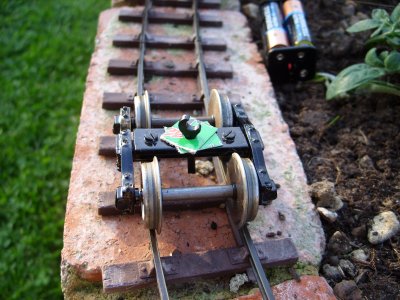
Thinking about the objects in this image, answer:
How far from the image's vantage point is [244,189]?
8.56 ft

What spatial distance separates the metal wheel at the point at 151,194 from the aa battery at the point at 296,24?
241cm

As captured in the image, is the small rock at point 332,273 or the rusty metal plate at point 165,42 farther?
the rusty metal plate at point 165,42

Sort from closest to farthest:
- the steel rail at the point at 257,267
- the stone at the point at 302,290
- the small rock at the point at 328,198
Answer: the steel rail at the point at 257,267
the stone at the point at 302,290
the small rock at the point at 328,198

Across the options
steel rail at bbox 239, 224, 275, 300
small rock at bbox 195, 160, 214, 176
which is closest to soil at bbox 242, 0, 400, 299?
steel rail at bbox 239, 224, 275, 300

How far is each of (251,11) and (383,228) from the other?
3.20 metres

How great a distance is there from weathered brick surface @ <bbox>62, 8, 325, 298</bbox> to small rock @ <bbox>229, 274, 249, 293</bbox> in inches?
9.2

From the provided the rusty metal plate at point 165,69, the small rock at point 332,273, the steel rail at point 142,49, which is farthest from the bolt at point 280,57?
the small rock at point 332,273

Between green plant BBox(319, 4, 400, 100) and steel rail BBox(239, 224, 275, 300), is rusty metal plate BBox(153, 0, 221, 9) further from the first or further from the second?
steel rail BBox(239, 224, 275, 300)

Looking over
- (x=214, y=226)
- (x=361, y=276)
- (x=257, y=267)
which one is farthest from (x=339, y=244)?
(x=214, y=226)

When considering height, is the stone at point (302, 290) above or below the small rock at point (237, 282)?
below

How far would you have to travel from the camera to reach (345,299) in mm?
2832

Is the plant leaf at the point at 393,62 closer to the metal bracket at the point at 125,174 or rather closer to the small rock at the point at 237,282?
the small rock at the point at 237,282

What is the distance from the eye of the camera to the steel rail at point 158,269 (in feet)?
8.35

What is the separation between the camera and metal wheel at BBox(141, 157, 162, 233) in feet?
8.25
